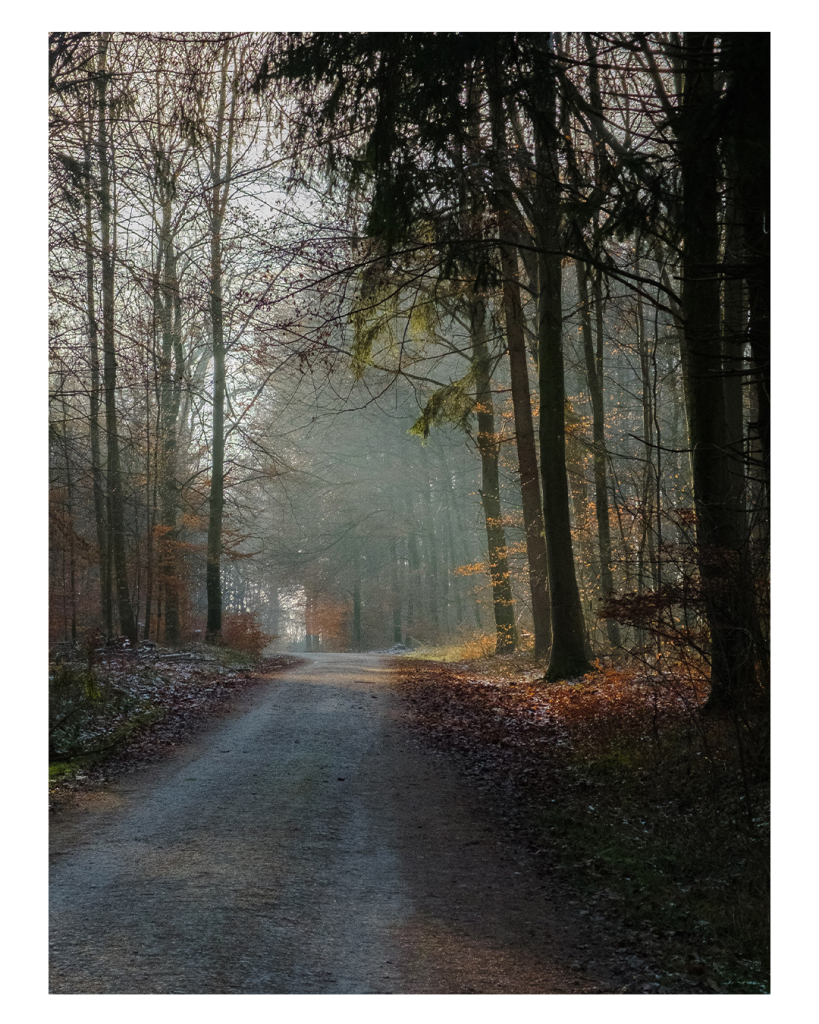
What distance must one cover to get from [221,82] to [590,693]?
275 inches

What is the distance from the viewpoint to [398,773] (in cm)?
680

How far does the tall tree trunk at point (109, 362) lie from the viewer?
6.71 meters

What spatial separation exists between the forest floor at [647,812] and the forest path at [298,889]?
0.29 metres

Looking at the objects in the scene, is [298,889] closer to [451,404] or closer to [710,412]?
[710,412]

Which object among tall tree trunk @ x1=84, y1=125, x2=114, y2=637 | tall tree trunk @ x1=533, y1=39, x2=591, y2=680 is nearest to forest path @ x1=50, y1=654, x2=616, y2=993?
tall tree trunk @ x1=533, y1=39, x2=591, y2=680

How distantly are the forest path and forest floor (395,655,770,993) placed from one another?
29 cm

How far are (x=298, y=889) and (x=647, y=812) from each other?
2.41 m

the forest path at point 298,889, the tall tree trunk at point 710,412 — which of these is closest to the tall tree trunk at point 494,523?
the tall tree trunk at point 710,412

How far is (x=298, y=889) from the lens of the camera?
4.13m

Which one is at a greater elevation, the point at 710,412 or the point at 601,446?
the point at 601,446

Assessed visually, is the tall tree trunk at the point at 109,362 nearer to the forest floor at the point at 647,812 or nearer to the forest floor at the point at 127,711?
the forest floor at the point at 127,711

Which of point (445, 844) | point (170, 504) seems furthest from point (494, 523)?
point (445, 844)

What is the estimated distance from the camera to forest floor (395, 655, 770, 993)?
11.8ft

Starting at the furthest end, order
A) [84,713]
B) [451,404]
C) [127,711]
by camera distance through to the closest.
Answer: [451,404], [127,711], [84,713]
